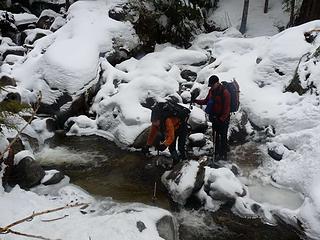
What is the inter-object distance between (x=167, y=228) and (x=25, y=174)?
9.83 feet

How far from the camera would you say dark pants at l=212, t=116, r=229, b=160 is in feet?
27.2

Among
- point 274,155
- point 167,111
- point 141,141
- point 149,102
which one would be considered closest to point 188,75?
point 149,102

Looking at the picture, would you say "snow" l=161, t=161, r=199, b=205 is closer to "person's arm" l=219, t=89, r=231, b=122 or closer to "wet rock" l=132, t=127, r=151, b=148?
"person's arm" l=219, t=89, r=231, b=122

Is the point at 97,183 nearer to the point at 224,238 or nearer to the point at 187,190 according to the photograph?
the point at 187,190

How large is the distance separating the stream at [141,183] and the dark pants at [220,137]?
0.41 metres

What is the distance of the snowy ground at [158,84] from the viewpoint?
6754 millimetres

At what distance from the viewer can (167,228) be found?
6.25 m

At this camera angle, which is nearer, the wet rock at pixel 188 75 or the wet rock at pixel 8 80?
the wet rock at pixel 8 80

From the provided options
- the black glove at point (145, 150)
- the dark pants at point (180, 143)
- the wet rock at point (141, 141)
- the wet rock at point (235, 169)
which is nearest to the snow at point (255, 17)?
the wet rock at point (141, 141)

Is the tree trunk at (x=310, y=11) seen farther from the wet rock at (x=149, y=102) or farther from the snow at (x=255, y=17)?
the wet rock at (x=149, y=102)

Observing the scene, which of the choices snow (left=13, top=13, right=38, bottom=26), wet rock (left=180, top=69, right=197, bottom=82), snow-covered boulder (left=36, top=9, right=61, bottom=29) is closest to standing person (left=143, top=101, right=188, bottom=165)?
wet rock (left=180, top=69, right=197, bottom=82)

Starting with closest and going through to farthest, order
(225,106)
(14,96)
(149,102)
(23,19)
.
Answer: (225,106)
(14,96)
(149,102)
(23,19)

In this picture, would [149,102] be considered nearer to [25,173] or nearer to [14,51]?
[25,173]

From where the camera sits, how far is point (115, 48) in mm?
14094
